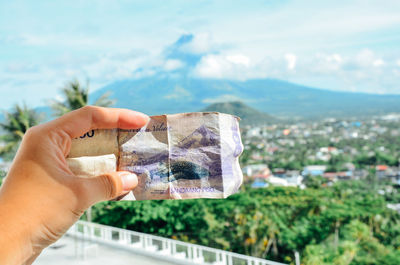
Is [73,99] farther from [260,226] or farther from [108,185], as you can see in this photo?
[108,185]

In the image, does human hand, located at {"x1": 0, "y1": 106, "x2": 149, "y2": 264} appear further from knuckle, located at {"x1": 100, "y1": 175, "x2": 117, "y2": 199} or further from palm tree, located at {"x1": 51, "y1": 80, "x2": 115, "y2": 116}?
palm tree, located at {"x1": 51, "y1": 80, "x2": 115, "y2": 116}

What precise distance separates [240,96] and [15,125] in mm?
84575

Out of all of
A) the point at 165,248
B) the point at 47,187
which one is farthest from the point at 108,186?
the point at 165,248

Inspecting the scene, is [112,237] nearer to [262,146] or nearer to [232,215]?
[232,215]

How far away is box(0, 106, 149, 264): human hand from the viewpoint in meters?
0.91

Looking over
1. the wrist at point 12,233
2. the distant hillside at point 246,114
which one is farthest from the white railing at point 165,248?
the distant hillside at point 246,114

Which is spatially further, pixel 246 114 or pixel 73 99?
pixel 246 114

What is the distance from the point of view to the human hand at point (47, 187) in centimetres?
91

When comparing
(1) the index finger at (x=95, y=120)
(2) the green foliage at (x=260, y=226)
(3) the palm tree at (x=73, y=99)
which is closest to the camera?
(1) the index finger at (x=95, y=120)

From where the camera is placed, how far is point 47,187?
969mm

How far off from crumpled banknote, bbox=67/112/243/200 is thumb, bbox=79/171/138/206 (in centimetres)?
3

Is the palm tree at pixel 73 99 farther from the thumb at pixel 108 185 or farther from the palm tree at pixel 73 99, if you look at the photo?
the thumb at pixel 108 185

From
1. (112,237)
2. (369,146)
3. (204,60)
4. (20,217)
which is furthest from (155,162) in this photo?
(204,60)

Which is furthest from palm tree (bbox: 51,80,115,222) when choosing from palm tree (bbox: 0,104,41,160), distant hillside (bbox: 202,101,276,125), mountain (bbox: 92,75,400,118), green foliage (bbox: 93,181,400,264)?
mountain (bbox: 92,75,400,118)
